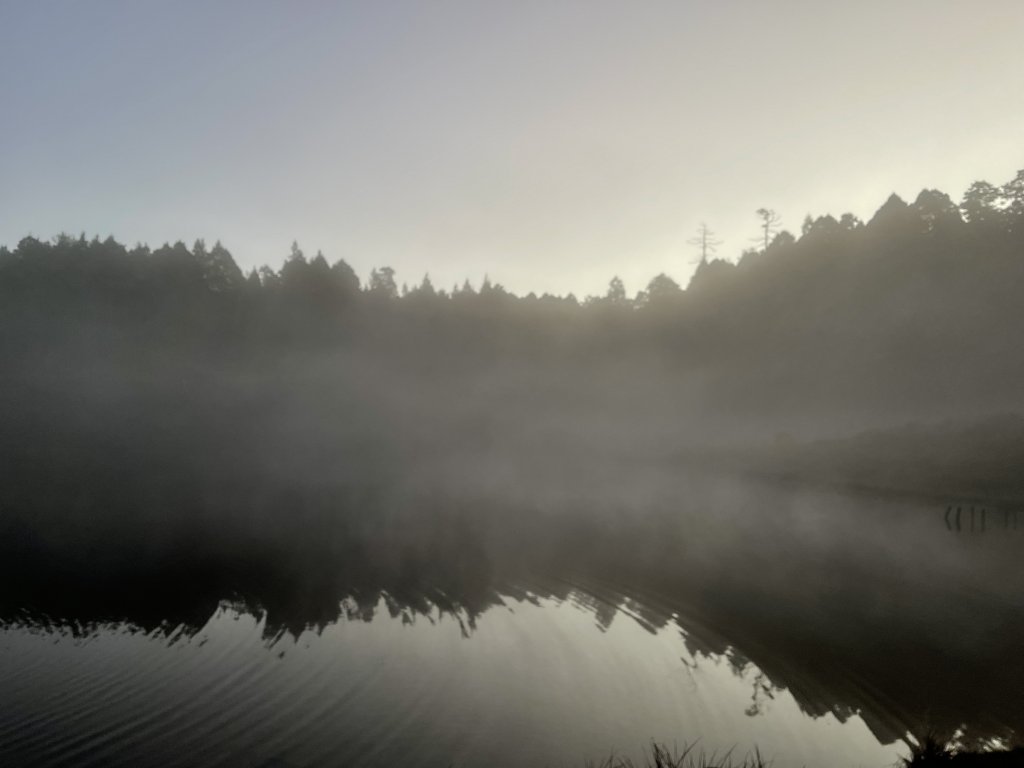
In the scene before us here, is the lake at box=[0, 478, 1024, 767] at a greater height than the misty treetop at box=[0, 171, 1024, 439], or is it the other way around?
the misty treetop at box=[0, 171, 1024, 439]

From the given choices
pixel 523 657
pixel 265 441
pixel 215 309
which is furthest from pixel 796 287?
pixel 215 309

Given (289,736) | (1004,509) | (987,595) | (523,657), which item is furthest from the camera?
(1004,509)

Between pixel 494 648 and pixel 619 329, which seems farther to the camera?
pixel 619 329

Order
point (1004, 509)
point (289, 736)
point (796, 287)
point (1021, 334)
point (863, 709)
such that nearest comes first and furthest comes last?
1. point (289, 736)
2. point (863, 709)
3. point (1004, 509)
4. point (1021, 334)
5. point (796, 287)

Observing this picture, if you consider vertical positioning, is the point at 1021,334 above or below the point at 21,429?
above

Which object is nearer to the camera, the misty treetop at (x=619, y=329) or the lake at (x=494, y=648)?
the lake at (x=494, y=648)

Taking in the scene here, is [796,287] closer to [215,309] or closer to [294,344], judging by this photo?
[294,344]

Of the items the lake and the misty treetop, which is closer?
the lake

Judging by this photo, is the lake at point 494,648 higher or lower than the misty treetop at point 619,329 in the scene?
lower

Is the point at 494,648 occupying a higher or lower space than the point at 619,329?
lower

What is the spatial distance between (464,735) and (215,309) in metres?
158

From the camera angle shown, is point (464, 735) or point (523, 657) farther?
point (523, 657)

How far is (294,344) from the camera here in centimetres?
15838

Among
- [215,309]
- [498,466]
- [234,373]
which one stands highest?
[215,309]
